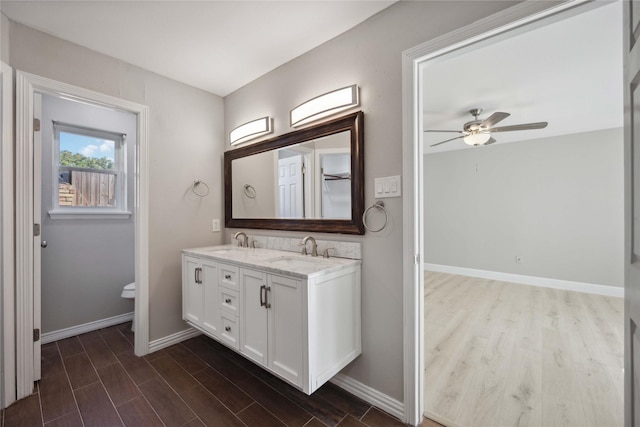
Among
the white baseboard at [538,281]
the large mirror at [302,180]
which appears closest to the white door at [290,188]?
the large mirror at [302,180]

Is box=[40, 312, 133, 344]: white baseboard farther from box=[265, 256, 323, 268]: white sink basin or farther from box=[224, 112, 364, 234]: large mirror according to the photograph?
box=[265, 256, 323, 268]: white sink basin

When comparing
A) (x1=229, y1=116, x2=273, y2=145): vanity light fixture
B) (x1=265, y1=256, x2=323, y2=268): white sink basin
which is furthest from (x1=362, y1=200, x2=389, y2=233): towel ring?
(x1=229, y1=116, x2=273, y2=145): vanity light fixture

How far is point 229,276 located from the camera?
1.84 m

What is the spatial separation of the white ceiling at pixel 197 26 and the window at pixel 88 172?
114 centimetres

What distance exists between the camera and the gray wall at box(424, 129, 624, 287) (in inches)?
148

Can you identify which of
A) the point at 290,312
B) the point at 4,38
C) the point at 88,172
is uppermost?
the point at 4,38

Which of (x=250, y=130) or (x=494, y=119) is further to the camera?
(x=494, y=119)

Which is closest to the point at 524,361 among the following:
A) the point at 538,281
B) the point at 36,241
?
the point at 538,281

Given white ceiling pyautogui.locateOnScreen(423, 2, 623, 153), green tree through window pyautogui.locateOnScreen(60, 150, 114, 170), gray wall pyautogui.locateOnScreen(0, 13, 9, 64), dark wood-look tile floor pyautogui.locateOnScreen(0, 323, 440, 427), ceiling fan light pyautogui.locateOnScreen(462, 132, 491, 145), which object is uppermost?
white ceiling pyautogui.locateOnScreen(423, 2, 623, 153)

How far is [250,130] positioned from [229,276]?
1.35 meters

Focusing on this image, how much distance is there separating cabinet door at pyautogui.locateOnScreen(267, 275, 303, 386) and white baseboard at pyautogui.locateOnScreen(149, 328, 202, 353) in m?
1.36

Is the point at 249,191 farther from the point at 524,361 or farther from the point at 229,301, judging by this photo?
the point at 524,361

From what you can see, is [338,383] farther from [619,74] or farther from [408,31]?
[619,74]

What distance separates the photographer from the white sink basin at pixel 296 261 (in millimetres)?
1598
